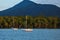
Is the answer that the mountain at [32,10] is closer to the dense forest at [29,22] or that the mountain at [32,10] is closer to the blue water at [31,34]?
the dense forest at [29,22]

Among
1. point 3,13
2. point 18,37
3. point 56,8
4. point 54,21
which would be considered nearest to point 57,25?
point 54,21

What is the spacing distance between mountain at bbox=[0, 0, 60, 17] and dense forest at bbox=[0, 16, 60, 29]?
0.22ft

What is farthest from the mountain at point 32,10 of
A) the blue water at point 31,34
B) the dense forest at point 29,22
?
the blue water at point 31,34

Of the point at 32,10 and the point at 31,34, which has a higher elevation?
the point at 32,10

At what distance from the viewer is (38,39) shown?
2793 millimetres

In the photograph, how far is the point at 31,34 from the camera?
2.84 metres

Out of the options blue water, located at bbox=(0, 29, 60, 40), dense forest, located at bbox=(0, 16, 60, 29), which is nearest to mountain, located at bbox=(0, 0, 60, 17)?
dense forest, located at bbox=(0, 16, 60, 29)

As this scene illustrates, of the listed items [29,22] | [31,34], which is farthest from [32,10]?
[31,34]

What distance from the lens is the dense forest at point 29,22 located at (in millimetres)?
2900

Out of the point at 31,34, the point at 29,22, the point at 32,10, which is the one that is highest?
the point at 32,10

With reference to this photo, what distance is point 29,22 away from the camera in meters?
2.94

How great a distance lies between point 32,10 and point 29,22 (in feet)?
0.69

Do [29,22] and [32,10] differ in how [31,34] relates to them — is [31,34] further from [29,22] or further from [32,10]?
[32,10]

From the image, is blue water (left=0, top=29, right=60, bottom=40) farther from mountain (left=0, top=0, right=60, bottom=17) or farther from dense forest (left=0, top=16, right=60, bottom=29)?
mountain (left=0, top=0, right=60, bottom=17)
